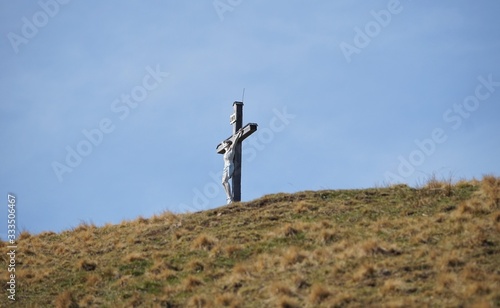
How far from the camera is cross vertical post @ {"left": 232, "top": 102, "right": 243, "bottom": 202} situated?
24.4 meters

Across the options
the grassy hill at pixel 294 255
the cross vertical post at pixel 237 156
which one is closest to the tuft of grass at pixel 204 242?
the grassy hill at pixel 294 255

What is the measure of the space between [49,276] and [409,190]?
11.8 meters

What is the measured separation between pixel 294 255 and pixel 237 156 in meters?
9.72

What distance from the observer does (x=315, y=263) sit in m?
15.1

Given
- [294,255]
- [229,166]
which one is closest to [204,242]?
[294,255]

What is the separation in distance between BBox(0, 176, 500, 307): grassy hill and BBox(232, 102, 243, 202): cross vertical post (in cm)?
201

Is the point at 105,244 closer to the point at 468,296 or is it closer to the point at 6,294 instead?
the point at 6,294

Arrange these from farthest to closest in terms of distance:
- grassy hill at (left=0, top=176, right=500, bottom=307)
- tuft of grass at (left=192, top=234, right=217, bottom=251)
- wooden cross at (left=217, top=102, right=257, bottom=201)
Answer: wooden cross at (left=217, top=102, right=257, bottom=201) < tuft of grass at (left=192, top=234, right=217, bottom=251) < grassy hill at (left=0, top=176, right=500, bottom=307)

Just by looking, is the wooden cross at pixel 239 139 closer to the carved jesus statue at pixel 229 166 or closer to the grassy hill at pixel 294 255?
the carved jesus statue at pixel 229 166

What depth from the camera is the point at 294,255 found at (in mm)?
15602

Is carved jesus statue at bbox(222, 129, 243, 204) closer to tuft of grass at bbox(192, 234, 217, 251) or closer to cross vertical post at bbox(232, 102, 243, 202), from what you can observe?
cross vertical post at bbox(232, 102, 243, 202)

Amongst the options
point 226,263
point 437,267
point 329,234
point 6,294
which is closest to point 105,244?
point 6,294

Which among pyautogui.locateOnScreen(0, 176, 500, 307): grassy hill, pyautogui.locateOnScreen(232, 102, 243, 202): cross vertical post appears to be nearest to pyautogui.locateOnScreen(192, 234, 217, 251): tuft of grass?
pyautogui.locateOnScreen(0, 176, 500, 307): grassy hill

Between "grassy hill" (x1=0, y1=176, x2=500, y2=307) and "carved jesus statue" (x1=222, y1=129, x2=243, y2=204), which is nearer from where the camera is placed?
"grassy hill" (x1=0, y1=176, x2=500, y2=307)
